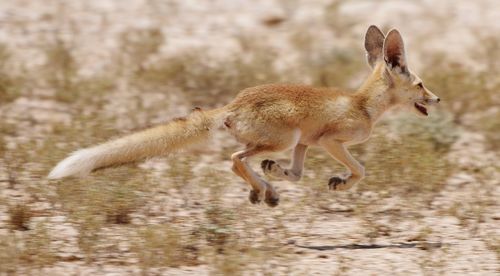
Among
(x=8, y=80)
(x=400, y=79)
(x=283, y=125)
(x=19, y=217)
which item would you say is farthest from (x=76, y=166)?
(x=8, y=80)

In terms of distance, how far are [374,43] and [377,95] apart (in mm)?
598

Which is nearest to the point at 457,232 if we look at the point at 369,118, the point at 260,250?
the point at 369,118

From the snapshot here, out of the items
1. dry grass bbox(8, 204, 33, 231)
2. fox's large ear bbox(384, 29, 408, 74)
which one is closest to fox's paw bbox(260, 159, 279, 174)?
fox's large ear bbox(384, 29, 408, 74)

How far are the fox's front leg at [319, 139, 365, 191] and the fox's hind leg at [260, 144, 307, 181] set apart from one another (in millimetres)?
266

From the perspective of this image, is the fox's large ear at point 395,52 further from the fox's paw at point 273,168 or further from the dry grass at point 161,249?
the dry grass at point 161,249

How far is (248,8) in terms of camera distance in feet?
52.0

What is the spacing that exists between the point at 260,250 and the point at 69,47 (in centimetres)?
718

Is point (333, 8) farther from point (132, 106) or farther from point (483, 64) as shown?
point (132, 106)

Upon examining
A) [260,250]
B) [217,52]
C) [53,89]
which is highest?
[217,52]

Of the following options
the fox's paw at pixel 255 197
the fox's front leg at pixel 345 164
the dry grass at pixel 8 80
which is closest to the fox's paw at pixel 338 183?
the fox's front leg at pixel 345 164

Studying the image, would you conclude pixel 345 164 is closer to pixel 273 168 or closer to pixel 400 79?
pixel 273 168

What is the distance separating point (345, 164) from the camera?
7922 mm

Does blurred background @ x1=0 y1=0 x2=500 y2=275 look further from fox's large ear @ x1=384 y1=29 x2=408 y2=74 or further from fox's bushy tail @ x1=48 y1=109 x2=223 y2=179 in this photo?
fox's large ear @ x1=384 y1=29 x2=408 y2=74

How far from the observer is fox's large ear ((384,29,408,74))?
8.16 metres
